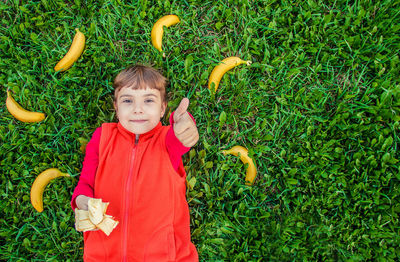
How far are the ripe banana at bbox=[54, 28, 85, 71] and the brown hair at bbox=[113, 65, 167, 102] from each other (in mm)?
762

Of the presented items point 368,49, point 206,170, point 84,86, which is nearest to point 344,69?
point 368,49

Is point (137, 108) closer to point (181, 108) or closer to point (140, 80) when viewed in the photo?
point (140, 80)

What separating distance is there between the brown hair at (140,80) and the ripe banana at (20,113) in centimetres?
103

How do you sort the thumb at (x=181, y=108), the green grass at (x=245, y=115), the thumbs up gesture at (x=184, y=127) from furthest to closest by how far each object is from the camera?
the green grass at (x=245, y=115)
the thumbs up gesture at (x=184, y=127)
the thumb at (x=181, y=108)

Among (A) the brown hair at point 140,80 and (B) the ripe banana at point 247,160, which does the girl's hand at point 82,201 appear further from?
(B) the ripe banana at point 247,160

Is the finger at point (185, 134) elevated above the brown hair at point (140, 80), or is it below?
below

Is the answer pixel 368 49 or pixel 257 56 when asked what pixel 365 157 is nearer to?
pixel 368 49

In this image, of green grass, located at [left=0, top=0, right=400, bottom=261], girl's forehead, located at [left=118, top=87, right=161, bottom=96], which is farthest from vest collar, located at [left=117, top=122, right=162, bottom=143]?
green grass, located at [left=0, top=0, right=400, bottom=261]

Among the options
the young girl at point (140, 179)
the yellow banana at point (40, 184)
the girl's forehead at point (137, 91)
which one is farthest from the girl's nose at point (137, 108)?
the yellow banana at point (40, 184)

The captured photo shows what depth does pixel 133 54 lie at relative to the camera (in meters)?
3.31

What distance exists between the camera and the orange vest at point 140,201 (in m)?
2.56

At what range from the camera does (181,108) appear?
2.32m

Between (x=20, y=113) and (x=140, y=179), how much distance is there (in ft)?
5.30

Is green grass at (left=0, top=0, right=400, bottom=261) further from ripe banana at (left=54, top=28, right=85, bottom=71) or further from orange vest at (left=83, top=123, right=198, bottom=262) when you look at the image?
orange vest at (left=83, top=123, right=198, bottom=262)
